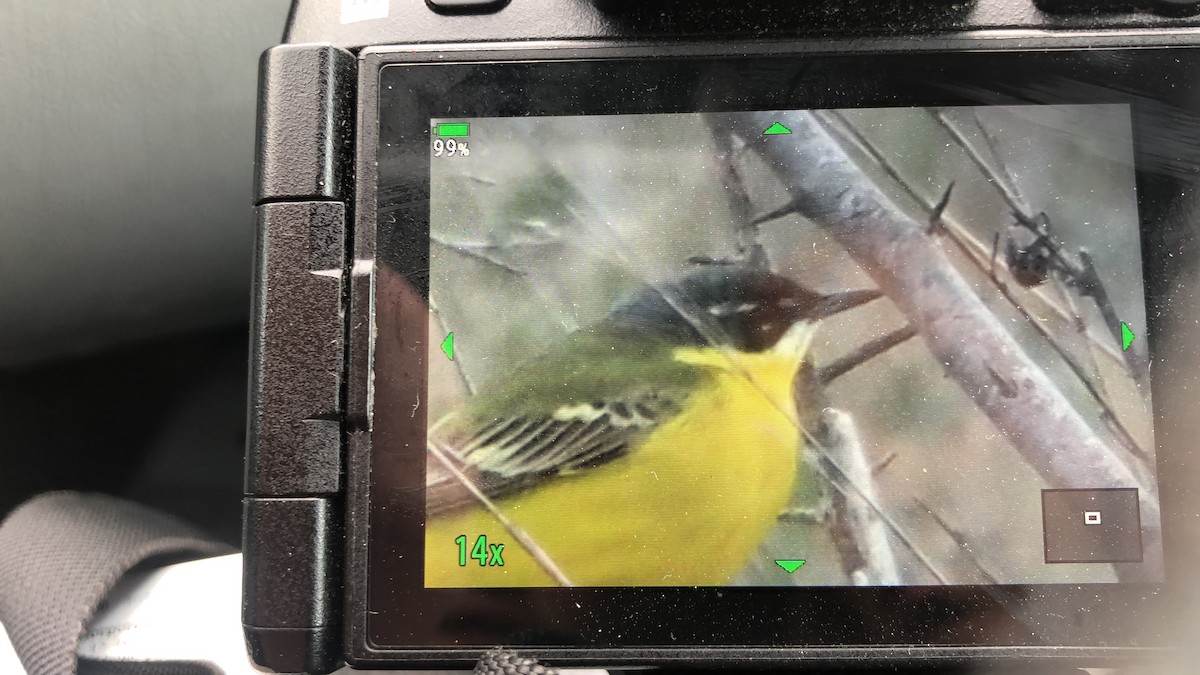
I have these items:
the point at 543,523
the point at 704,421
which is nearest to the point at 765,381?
Answer: the point at 704,421

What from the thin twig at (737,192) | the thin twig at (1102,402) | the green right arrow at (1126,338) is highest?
the thin twig at (737,192)

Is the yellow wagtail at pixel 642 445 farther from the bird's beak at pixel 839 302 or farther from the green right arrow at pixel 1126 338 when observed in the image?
the green right arrow at pixel 1126 338

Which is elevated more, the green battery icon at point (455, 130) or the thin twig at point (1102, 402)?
the green battery icon at point (455, 130)

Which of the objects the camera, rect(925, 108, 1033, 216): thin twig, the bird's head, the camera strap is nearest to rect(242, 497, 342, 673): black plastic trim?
the camera

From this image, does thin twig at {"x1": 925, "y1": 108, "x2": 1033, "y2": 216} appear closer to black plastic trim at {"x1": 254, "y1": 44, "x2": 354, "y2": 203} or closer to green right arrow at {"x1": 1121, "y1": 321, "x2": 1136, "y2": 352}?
green right arrow at {"x1": 1121, "y1": 321, "x2": 1136, "y2": 352}

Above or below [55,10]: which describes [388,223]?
below

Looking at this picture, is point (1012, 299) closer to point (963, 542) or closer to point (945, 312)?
point (945, 312)

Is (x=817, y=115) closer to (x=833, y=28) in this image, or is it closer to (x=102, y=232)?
(x=833, y=28)

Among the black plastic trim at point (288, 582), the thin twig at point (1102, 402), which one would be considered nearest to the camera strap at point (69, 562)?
the black plastic trim at point (288, 582)
